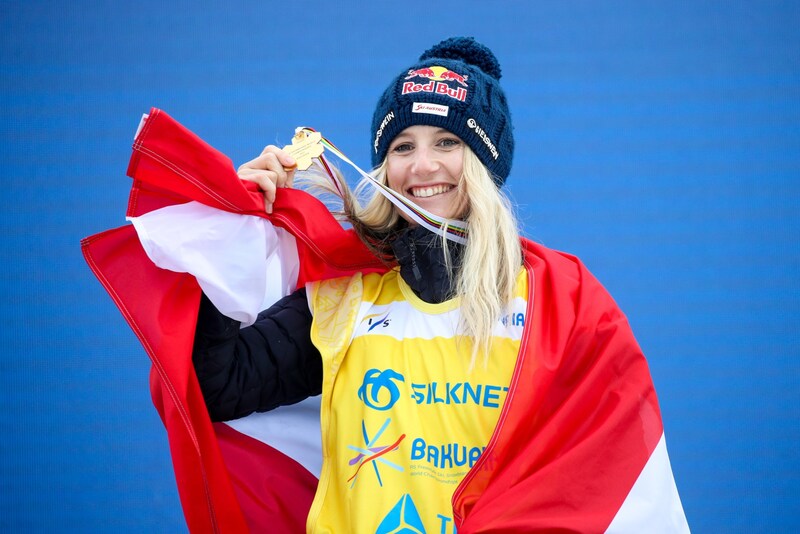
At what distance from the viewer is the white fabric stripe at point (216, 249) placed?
1275mm

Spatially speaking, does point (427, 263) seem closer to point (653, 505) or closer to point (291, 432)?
point (291, 432)

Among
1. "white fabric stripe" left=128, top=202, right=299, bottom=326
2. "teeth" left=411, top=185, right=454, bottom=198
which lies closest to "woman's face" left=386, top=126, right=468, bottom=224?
"teeth" left=411, top=185, right=454, bottom=198

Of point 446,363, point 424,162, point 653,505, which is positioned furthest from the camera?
point 424,162

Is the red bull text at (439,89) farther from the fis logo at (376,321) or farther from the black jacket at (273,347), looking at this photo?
the fis logo at (376,321)

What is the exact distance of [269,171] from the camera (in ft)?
4.62

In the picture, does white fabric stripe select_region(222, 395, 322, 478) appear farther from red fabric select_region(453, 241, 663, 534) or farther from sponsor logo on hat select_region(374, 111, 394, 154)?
sponsor logo on hat select_region(374, 111, 394, 154)

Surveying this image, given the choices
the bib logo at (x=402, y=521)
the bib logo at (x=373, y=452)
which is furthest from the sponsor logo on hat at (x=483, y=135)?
the bib logo at (x=402, y=521)

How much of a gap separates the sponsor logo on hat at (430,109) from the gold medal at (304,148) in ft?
0.61

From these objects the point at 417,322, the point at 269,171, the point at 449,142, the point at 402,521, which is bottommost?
the point at 402,521

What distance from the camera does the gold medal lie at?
143cm

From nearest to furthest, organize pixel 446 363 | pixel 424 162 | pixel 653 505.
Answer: pixel 653 505, pixel 446 363, pixel 424 162

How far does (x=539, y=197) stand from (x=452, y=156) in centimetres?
123

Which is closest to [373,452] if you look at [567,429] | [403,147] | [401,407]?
[401,407]

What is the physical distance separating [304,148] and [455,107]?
0.28m
